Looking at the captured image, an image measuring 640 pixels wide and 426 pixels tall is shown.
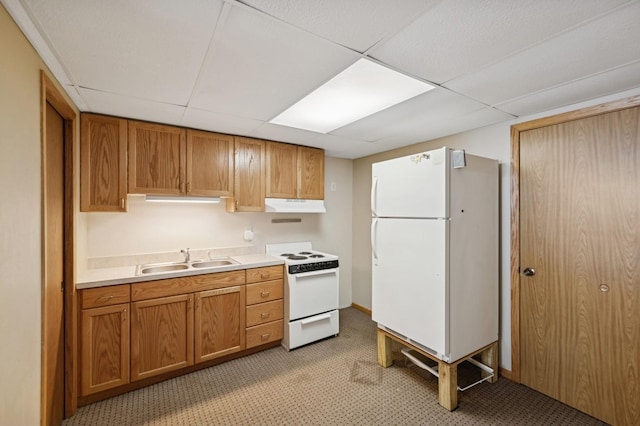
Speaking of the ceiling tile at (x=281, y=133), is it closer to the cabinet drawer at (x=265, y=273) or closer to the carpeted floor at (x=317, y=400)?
the cabinet drawer at (x=265, y=273)

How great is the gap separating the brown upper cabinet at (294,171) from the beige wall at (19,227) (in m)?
2.05

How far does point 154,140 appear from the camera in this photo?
2.60m

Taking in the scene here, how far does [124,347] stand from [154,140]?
1.81 m

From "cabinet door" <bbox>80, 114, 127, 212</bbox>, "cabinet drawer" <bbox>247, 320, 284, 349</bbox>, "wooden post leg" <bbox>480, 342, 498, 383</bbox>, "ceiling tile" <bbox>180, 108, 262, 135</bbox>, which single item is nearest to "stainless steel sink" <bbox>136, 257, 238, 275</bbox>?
"cabinet door" <bbox>80, 114, 127, 212</bbox>

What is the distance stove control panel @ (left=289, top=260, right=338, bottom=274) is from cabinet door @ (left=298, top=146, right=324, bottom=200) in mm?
865

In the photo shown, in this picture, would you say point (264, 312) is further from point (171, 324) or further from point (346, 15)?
point (346, 15)

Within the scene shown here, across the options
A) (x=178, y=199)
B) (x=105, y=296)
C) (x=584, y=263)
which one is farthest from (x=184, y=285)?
(x=584, y=263)

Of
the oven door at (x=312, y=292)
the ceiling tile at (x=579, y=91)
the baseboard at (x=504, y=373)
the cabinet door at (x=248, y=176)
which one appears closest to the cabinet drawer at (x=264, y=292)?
the oven door at (x=312, y=292)

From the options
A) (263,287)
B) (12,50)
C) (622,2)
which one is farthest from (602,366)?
(12,50)

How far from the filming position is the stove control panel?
301 cm

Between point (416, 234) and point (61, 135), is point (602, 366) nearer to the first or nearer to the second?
point (416, 234)

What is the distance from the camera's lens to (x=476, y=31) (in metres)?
1.27

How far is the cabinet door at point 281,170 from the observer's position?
3.27m

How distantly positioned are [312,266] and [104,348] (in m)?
1.93
